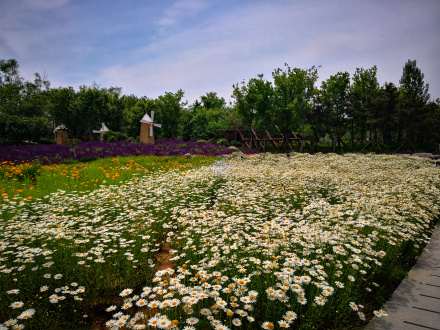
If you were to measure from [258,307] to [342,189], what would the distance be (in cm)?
547

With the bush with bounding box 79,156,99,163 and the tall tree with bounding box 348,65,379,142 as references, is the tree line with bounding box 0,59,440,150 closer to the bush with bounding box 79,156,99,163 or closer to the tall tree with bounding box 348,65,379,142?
the tall tree with bounding box 348,65,379,142

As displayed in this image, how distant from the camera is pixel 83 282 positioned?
337 centimetres

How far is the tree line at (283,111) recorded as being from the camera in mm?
28016

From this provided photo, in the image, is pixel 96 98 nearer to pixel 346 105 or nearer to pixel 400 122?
pixel 346 105

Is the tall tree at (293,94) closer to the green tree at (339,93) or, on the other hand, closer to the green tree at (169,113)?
the green tree at (339,93)

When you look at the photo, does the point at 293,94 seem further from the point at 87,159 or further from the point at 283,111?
the point at 87,159

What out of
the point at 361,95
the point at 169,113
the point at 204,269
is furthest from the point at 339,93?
the point at 204,269

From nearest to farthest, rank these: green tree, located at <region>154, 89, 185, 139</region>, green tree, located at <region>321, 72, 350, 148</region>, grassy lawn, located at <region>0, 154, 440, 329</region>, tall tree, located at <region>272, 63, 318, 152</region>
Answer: grassy lawn, located at <region>0, 154, 440, 329</region>
tall tree, located at <region>272, 63, 318, 152</region>
green tree, located at <region>321, 72, 350, 148</region>
green tree, located at <region>154, 89, 185, 139</region>

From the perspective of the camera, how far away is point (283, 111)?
2891 centimetres

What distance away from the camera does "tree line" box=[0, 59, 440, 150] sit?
28016mm

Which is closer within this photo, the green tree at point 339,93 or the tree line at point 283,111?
the tree line at point 283,111

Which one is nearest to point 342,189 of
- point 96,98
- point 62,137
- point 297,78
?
point 297,78

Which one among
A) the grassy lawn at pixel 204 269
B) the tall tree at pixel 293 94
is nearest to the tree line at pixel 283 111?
the tall tree at pixel 293 94

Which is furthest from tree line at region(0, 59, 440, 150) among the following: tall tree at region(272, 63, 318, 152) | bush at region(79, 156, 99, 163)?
bush at region(79, 156, 99, 163)
